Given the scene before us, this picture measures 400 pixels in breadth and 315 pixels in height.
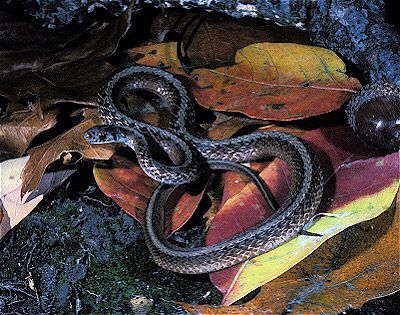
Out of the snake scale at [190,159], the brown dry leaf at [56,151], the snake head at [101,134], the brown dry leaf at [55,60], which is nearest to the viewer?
the snake scale at [190,159]

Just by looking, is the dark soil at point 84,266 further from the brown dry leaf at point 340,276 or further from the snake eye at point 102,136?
the snake eye at point 102,136

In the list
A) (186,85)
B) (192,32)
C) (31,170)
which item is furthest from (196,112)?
(31,170)

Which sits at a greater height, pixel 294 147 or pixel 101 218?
pixel 294 147

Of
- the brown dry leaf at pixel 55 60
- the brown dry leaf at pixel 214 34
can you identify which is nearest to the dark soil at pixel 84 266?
the brown dry leaf at pixel 55 60

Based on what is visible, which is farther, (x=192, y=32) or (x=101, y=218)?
(x=192, y=32)

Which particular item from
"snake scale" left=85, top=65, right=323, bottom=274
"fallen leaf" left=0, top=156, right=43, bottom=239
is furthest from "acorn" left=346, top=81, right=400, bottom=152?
"fallen leaf" left=0, top=156, right=43, bottom=239

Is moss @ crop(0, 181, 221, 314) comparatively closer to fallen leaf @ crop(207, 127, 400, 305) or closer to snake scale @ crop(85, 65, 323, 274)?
snake scale @ crop(85, 65, 323, 274)

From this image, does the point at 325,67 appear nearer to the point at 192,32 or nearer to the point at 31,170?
the point at 192,32

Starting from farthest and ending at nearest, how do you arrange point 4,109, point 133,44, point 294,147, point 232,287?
point 133,44
point 4,109
point 294,147
point 232,287
